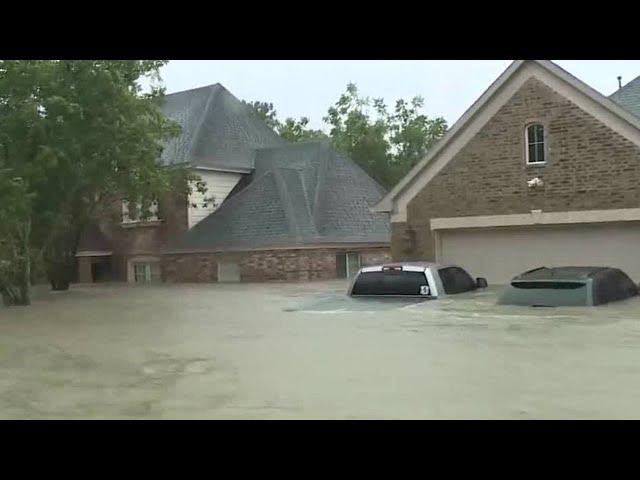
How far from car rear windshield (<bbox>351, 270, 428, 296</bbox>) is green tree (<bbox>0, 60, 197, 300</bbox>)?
31.5 ft

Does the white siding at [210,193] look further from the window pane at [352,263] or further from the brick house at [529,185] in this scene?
the brick house at [529,185]

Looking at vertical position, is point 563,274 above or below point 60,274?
above

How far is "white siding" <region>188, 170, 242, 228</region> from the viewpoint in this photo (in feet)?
97.2

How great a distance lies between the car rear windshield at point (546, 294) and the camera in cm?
1181

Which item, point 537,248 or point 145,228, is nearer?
point 537,248

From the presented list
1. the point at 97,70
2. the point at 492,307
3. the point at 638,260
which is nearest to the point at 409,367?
the point at 492,307

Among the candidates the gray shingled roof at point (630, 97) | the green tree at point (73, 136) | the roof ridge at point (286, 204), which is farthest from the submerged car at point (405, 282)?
the roof ridge at point (286, 204)

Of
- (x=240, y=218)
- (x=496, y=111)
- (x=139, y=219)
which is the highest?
(x=496, y=111)

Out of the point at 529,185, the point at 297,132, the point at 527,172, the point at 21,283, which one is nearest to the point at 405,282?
the point at 529,185

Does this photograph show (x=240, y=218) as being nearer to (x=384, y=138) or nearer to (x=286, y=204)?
(x=286, y=204)

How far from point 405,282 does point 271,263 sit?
13.4 meters

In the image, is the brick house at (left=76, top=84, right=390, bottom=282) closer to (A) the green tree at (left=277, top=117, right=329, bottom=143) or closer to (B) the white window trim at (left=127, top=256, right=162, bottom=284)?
(B) the white window trim at (left=127, top=256, right=162, bottom=284)

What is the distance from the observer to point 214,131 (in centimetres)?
3158

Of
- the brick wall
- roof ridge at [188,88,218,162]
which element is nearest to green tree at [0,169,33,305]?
the brick wall
